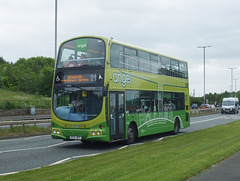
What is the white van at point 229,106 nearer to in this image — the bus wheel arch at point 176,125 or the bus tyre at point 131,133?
the bus wheel arch at point 176,125

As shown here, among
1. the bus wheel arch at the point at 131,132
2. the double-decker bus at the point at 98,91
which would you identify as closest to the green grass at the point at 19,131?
the double-decker bus at the point at 98,91

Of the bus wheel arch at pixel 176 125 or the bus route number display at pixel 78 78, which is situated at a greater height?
the bus route number display at pixel 78 78

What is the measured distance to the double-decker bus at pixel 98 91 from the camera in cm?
1369

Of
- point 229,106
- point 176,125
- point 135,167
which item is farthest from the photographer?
point 229,106

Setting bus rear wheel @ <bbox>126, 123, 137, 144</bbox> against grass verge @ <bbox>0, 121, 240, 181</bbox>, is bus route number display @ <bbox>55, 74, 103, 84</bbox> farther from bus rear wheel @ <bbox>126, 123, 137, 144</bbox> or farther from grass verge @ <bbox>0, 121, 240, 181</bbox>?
grass verge @ <bbox>0, 121, 240, 181</bbox>

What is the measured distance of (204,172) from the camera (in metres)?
8.14

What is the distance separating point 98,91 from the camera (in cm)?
1372

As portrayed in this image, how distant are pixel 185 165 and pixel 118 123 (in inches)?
236

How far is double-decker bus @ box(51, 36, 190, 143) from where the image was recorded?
13.7 metres

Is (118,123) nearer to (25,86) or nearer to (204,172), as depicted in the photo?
(204,172)

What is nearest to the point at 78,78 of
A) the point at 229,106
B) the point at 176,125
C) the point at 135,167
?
the point at 135,167

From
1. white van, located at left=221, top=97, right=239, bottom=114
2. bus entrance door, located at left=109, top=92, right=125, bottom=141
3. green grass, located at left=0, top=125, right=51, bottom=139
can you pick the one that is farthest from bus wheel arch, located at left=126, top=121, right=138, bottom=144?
white van, located at left=221, top=97, right=239, bottom=114

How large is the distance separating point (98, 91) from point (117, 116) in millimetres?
1436

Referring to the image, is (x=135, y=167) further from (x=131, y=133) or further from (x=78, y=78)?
(x=131, y=133)
